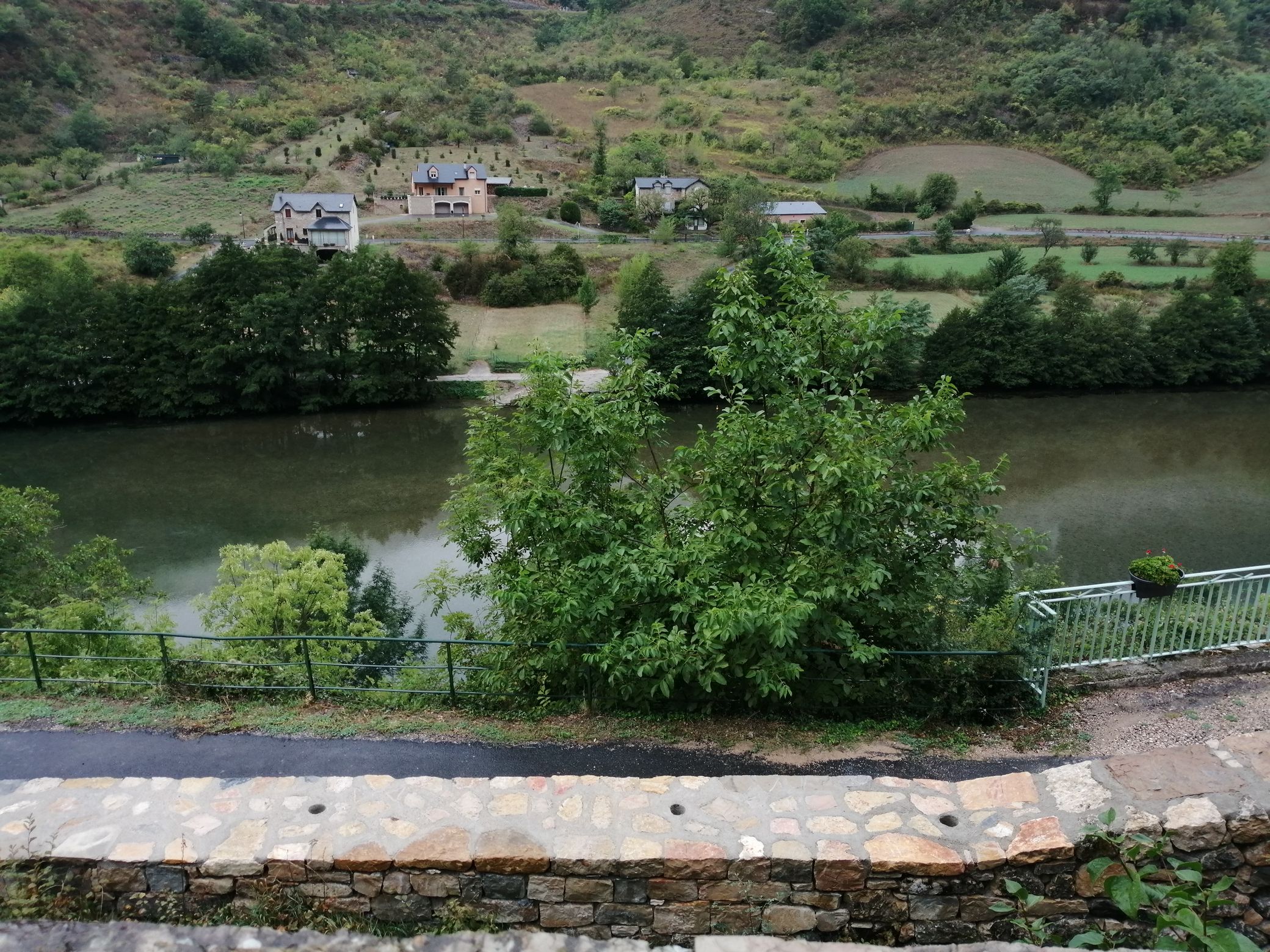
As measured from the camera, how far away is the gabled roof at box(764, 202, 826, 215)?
5488cm

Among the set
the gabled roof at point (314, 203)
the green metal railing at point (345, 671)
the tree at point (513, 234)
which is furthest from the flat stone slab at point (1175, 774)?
the gabled roof at point (314, 203)

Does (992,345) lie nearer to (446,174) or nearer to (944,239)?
(944,239)

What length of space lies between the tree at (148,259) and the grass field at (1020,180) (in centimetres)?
4359

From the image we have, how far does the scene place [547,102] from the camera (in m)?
86.0

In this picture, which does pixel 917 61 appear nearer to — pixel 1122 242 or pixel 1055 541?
pixel 1122 242

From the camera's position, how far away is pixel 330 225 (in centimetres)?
4853

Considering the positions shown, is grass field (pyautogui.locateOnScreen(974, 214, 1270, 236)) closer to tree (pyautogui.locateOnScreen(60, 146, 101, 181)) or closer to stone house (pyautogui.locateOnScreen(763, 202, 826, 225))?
stone house (pyautogui.locateOnScreen(763, 202, 826, 225))

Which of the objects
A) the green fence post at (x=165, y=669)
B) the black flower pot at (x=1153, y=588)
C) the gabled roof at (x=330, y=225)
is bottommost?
the green fence post at (x=165, y=669)

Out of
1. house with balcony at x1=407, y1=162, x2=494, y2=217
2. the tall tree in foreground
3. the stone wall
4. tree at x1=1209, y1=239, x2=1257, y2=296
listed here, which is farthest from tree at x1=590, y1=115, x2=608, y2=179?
the stone wall

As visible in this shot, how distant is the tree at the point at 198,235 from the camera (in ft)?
163

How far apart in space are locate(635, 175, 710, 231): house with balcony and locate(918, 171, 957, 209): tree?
15278mm

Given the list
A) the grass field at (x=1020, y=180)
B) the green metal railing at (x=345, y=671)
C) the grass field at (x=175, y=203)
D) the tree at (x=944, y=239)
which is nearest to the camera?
the green metal railing at (x=345, y=671)

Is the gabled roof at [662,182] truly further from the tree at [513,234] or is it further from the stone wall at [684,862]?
the stone wall at [684,862]

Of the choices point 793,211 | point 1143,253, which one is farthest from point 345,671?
point 1143,253
